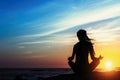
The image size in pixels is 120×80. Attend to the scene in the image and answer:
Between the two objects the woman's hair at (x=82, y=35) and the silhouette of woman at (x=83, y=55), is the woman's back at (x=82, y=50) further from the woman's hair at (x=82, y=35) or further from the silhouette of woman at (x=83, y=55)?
the woman's hair at (x=82, y=35)

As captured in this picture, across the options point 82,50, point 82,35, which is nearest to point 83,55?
point 82,50

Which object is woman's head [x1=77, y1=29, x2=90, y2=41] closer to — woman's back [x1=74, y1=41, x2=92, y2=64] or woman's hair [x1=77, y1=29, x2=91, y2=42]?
woman's hair [x1=77, y1=29, x2=91, y2=42]

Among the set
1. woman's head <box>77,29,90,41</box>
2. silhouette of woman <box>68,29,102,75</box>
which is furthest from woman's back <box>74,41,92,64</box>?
woman's head <box>77,29,90,41</box>

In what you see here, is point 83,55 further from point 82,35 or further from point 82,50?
point 82,35

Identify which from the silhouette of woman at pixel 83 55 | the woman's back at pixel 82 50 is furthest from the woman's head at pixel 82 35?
the woman's back at pixel 82 50

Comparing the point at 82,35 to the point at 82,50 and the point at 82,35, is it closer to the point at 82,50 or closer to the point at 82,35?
the point at 82,35

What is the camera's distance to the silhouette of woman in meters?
8.64

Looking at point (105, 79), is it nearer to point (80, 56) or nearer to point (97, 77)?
point (97, 77)

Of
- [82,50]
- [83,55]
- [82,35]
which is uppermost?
[82,35]

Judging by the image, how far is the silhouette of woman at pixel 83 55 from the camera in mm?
8641

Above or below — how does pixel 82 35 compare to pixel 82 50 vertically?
above

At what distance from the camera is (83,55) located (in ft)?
29.0

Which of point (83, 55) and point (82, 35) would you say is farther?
point (83, 55)

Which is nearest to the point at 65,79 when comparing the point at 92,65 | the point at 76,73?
the point at 76,73
